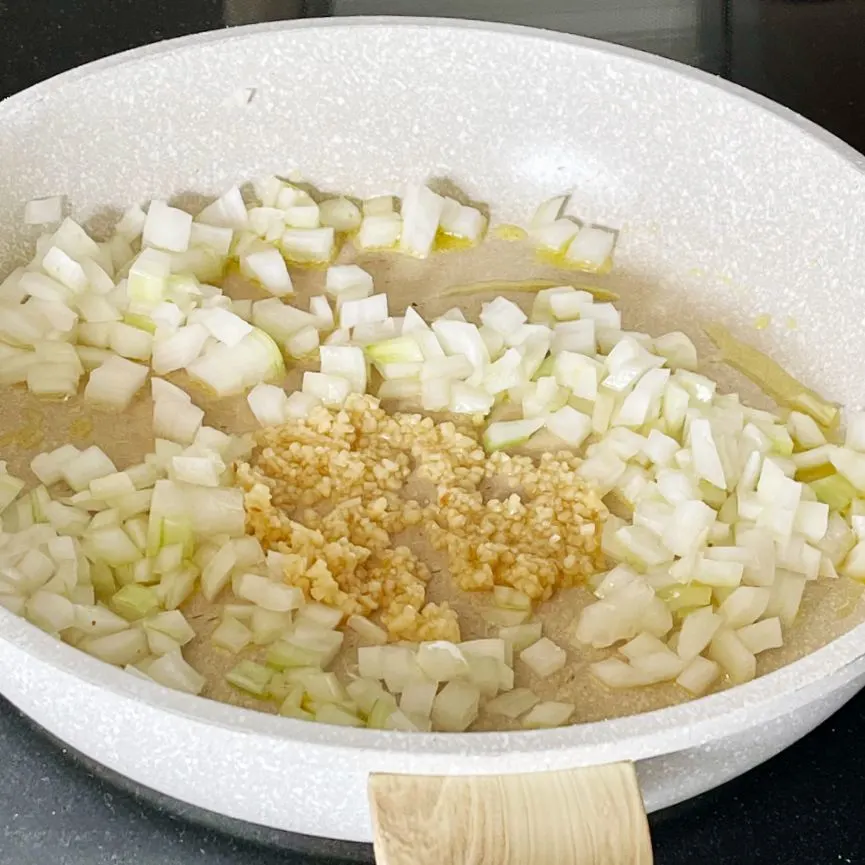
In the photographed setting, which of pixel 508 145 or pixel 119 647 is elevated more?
pixel 508 145

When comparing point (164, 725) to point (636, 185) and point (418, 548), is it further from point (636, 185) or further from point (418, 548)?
point (636, 185)

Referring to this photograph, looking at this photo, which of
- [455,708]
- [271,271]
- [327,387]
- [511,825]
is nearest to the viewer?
[511,825]

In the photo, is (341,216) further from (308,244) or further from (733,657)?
(733,657)

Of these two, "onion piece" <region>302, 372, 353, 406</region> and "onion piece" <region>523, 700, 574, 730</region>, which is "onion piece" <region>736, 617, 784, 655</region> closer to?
"onion piece" <region>523, 700, 574, 730</region>

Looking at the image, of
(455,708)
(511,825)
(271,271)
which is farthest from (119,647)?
(271,271)

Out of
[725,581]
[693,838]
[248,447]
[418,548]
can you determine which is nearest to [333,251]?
[248,447]

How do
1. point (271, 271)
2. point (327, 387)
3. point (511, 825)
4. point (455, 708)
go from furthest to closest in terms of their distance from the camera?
1. point (271, 271)
2. point (327, 387)
3. point (455, 708)
4. point (511, 825)
